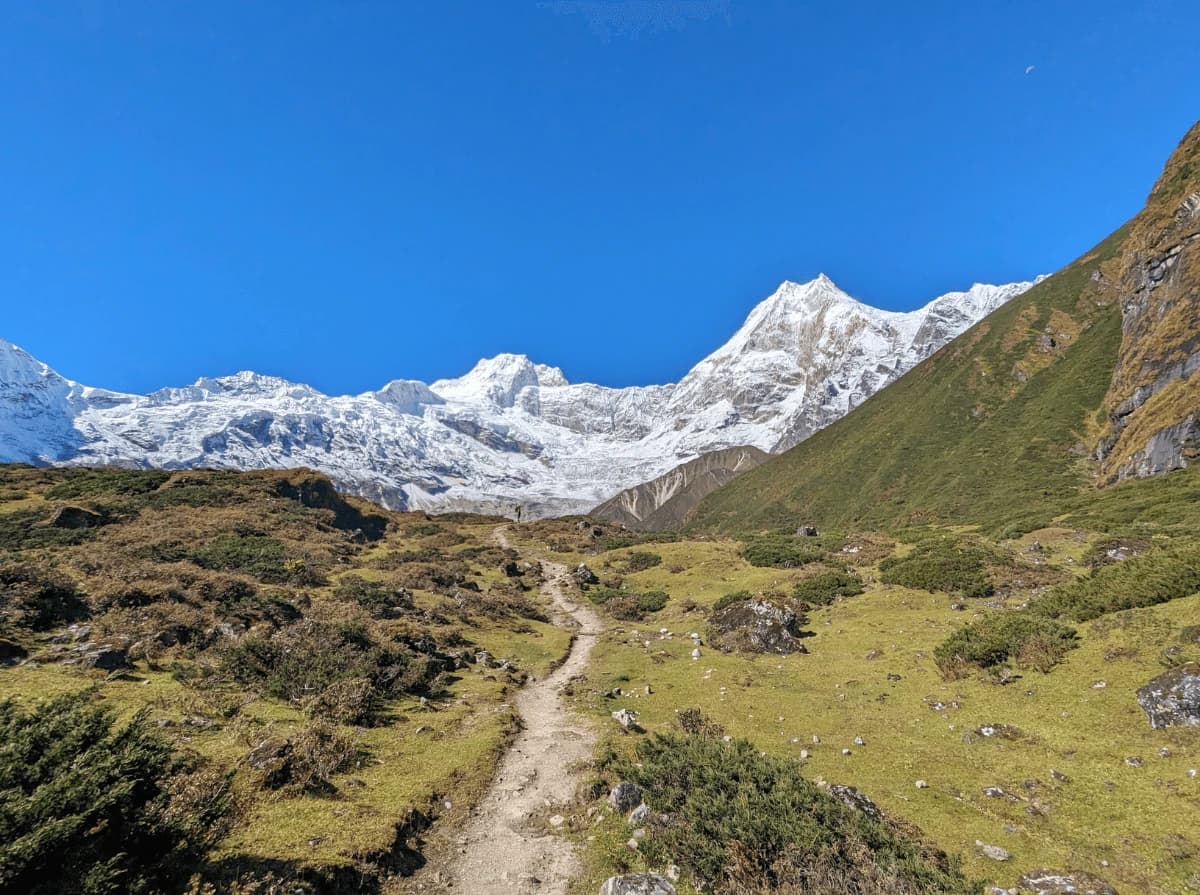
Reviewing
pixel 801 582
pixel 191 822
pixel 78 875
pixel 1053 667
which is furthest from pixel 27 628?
pixel 801 582

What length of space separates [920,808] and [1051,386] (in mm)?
97625

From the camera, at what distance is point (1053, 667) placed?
51.0 feet

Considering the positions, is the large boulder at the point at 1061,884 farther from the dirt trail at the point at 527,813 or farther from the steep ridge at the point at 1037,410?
the steep ridge at the point at 1037,410

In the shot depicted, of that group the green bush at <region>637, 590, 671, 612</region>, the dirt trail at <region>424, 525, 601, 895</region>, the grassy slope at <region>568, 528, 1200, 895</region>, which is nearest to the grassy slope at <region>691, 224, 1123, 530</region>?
the green bush at <region>637, 590, 671, 612</region>

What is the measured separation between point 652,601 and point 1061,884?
28.4 m

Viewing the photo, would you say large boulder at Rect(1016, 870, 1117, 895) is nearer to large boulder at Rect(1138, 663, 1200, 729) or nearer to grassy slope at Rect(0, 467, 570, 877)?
large boulder at Rect(1138, 663, 1200, 729)

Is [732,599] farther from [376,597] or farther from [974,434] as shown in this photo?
[974,434]

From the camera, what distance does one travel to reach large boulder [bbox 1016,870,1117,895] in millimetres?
8484

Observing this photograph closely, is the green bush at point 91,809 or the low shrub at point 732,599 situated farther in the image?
the low shrub at point 732,599

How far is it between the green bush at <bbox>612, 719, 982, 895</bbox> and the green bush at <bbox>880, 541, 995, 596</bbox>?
18888 millimetres

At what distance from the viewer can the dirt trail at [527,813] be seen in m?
9.73

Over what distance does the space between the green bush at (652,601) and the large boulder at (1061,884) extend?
89.2 feet

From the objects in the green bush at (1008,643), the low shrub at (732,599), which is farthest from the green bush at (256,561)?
the green bush at (1008,643)

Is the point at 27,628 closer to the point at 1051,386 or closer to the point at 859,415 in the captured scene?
the point at 1051,386
